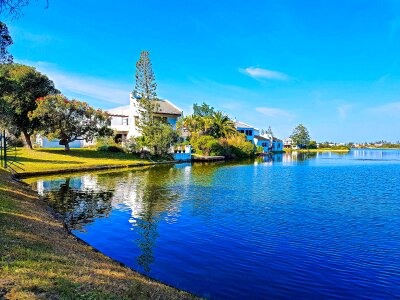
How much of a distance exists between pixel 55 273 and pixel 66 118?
4247 centimetres

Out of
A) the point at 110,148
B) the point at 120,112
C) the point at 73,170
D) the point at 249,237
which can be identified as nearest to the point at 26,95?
→ the point at 110,148

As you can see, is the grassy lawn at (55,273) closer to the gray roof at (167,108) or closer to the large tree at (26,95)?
the large tree at (26,95)

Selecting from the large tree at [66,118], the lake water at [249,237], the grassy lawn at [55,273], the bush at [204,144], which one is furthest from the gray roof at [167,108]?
the grassy lawn at [55,273]

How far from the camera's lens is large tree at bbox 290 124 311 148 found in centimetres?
13488

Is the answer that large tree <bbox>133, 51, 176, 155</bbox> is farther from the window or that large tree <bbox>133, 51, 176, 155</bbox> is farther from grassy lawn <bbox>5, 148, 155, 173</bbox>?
the window

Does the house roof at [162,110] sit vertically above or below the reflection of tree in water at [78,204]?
above

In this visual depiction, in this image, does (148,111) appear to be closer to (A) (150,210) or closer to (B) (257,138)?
(A) (150,210)

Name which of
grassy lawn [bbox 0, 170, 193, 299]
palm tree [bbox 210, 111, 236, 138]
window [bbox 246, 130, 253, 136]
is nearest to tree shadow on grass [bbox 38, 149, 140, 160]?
palm tree [bbox 210, 111, 236, 138]

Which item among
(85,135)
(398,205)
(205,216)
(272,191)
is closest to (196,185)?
(272,191)

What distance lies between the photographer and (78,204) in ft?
59.4

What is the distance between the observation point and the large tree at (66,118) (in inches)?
1714

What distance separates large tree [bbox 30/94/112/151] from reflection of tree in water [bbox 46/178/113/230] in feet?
75.8

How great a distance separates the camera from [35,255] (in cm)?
727

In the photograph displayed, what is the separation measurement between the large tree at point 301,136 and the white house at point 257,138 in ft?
56.1
